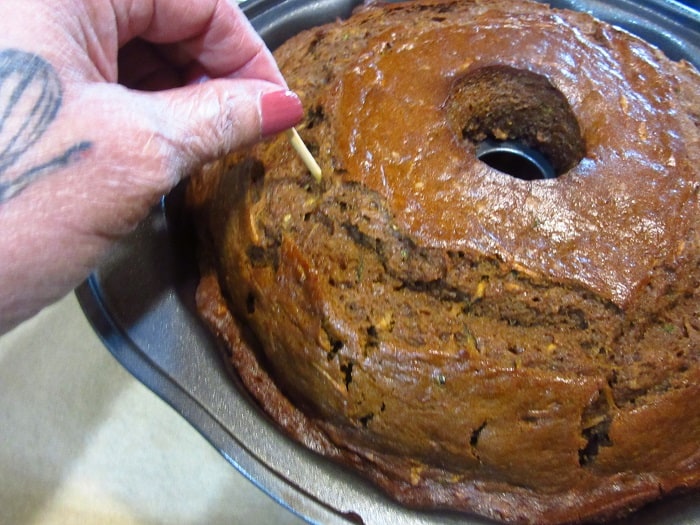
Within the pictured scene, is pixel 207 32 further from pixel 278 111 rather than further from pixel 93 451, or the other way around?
pixel 93 451

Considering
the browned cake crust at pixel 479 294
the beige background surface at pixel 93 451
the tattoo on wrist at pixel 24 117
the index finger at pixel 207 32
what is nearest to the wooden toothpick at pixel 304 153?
the browned cake crust at pixel 479 294

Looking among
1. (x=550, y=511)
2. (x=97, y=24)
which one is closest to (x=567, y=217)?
(x=550, y=511)

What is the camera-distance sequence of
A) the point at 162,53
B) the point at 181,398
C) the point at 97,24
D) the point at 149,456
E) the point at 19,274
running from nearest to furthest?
the point at 19,274
the point at 97,24
the point at 181,398
the point at 162,53
the point at 149,456

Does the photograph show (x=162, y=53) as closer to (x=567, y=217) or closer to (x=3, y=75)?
(x=3, y=75)

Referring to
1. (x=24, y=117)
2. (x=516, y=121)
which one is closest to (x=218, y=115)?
(x=24, y=117)

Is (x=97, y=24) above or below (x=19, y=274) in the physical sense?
above

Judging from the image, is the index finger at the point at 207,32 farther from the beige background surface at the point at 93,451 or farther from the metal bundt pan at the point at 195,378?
the beige background surface at the point at 93,451
